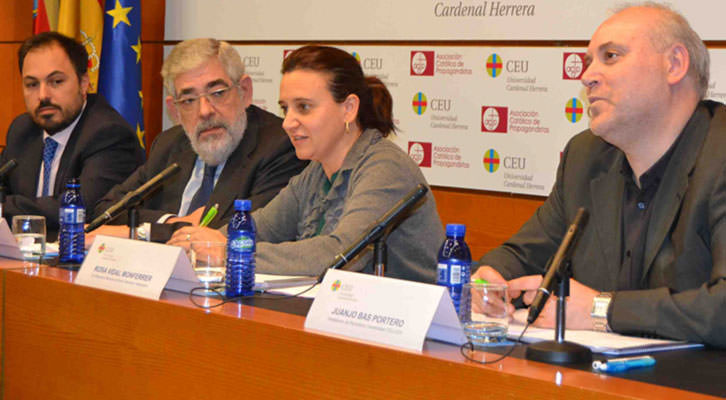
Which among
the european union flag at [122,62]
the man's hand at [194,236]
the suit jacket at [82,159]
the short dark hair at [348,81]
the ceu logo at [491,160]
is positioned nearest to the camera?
the man's hand at [194,236]

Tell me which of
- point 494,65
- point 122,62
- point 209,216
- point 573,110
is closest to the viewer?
point 209,216

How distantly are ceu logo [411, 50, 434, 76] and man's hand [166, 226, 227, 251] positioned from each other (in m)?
1.75

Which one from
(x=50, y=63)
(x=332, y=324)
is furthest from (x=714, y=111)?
(x=50, y=63)

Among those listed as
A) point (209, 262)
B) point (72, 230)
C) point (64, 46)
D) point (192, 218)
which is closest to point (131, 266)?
point (209, 262)

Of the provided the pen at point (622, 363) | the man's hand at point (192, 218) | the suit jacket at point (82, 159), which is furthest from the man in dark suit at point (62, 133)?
the pen at point (622, 363)

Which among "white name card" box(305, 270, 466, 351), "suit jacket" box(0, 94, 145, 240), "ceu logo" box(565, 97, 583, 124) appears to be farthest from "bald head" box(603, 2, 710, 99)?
"suit jacket" box(0, 94, 145, 240)

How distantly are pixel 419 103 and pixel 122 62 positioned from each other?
1816 mm

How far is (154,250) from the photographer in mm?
2184

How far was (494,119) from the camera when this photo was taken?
407 cm

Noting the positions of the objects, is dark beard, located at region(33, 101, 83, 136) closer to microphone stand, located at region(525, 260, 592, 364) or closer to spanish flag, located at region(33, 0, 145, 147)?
spanish flag, located at region(33, 0, 145, 147)

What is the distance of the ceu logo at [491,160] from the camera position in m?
4.07

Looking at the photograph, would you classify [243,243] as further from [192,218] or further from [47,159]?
[47,159]

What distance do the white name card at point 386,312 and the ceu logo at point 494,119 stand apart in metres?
2.33

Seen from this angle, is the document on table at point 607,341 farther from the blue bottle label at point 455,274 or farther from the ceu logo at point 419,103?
the ceu logo at point 419,103
